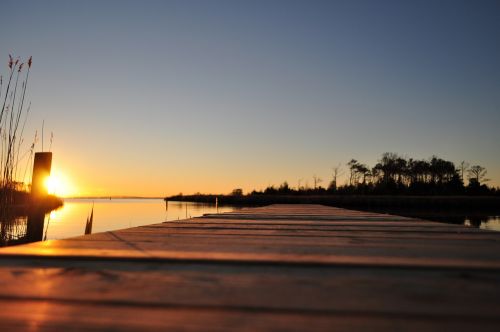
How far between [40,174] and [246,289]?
364 cm

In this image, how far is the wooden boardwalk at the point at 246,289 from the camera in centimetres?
57

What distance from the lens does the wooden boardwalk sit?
57cm

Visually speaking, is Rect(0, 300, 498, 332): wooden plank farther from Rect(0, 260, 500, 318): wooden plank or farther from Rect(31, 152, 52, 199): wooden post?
Rect(31, 152, 52, 199): wooden post

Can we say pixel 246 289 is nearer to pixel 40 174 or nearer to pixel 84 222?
pixel 40 174

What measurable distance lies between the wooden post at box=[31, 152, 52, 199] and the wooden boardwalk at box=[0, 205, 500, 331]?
9.20 feet

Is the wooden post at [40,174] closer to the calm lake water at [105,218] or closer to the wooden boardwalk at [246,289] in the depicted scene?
the calm lake water at [105,218]

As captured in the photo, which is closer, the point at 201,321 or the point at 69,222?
the point at 201,321

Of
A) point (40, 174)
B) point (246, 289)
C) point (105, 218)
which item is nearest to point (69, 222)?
point (105, 218)

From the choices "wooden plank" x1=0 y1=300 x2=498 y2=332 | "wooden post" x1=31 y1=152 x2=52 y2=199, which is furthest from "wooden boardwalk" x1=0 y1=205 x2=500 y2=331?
"wooden post" x1=31 y1=152 x2=52 y2=199

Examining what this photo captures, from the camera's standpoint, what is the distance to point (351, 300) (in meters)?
0.66

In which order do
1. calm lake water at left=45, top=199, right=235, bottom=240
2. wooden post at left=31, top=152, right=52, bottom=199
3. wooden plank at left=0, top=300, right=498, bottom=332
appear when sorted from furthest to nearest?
calm lake water at left=45, top=199, right=235, bottom=240, wooden post at left=31, top=152, right=52, bottom=199, wooden plank at left=0, top=300, right=498, bottom=332

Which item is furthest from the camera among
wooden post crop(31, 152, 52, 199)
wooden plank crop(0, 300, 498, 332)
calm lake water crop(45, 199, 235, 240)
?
calm lake water crop(45, 199, 235, 240)

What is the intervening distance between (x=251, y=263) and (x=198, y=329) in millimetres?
462

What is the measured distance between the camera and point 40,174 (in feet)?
11.8
